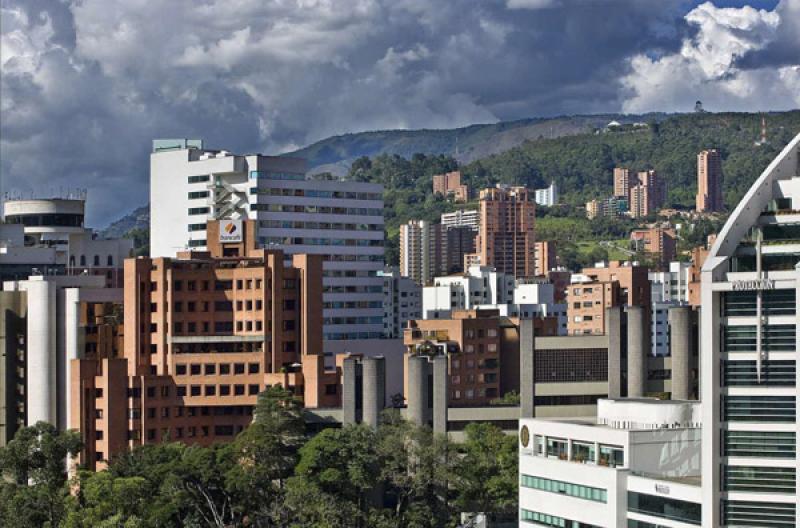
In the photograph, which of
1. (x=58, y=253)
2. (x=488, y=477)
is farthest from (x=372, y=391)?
(x=58, y=253)

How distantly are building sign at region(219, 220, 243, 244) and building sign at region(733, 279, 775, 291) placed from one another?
60543 mm

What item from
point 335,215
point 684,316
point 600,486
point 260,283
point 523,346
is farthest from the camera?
point 335,215

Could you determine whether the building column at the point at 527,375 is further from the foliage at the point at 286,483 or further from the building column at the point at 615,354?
the foliage at the point at 286,483

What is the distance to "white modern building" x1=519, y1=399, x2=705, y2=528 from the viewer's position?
88.8 m

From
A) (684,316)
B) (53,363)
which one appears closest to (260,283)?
(53,363)

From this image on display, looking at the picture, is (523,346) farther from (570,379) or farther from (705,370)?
(705,370)

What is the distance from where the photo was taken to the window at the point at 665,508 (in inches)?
3415

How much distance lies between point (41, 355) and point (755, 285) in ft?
212

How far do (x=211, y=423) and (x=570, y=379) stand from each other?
81.2 ft

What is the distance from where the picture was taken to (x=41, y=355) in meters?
136

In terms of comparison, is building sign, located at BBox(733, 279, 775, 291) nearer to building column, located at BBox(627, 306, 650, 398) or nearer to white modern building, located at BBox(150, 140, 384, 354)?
building column, located at BBox(627, 306, 650, 398)

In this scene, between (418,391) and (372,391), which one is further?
(372,391)

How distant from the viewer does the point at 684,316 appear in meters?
118

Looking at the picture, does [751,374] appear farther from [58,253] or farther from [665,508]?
[58,253]
